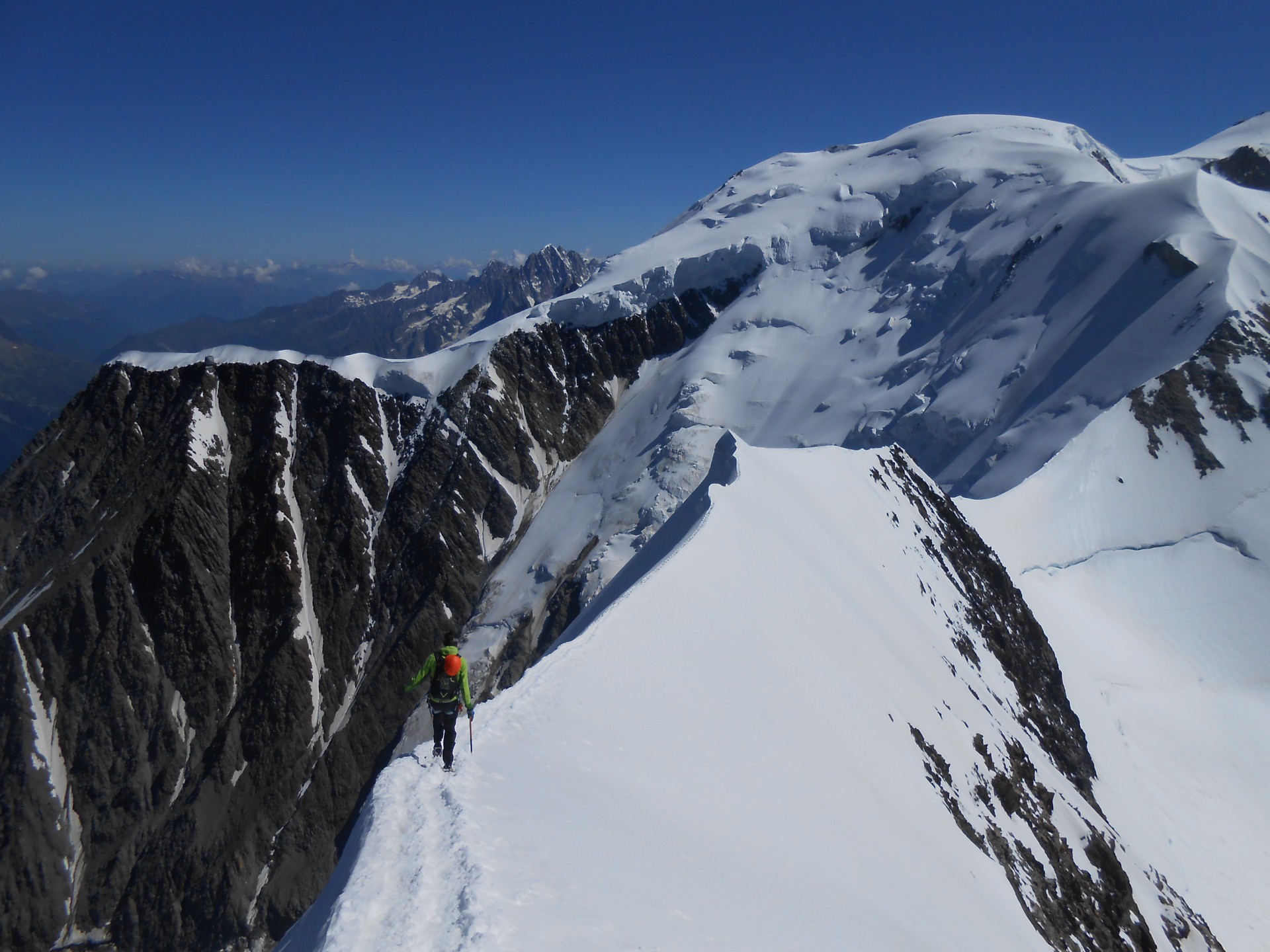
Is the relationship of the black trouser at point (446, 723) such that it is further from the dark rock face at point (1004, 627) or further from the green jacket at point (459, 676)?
the dark rock face at point (1004, 627)

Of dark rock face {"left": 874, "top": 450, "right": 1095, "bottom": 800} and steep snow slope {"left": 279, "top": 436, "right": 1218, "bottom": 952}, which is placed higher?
steep snow slope {"left": 279, "top": 436, "right": 1218, "bottom": 952}

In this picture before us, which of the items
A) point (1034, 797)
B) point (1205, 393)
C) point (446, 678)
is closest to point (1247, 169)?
point (1205, 393)

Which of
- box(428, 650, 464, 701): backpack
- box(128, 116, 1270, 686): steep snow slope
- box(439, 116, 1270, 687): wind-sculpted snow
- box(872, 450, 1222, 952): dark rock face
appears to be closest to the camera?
box(428, 650, 464, 701): backpack

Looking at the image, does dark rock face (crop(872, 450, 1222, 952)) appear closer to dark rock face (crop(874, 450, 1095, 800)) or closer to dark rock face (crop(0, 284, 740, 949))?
→ dark rock face (crop(874, 450, 1095, 800))

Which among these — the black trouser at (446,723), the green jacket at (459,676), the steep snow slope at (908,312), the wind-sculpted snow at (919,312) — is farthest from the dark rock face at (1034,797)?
the wind-sculpted snow at (919,312)

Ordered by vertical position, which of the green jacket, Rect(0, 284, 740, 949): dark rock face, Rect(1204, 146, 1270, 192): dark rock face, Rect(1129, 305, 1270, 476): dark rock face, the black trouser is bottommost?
Rect(0, 284, 740, 949): dark rock face

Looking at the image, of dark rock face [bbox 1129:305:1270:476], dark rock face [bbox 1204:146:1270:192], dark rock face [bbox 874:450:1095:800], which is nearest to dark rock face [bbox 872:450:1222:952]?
dark rock face [bbox 874:450:1095:800]
